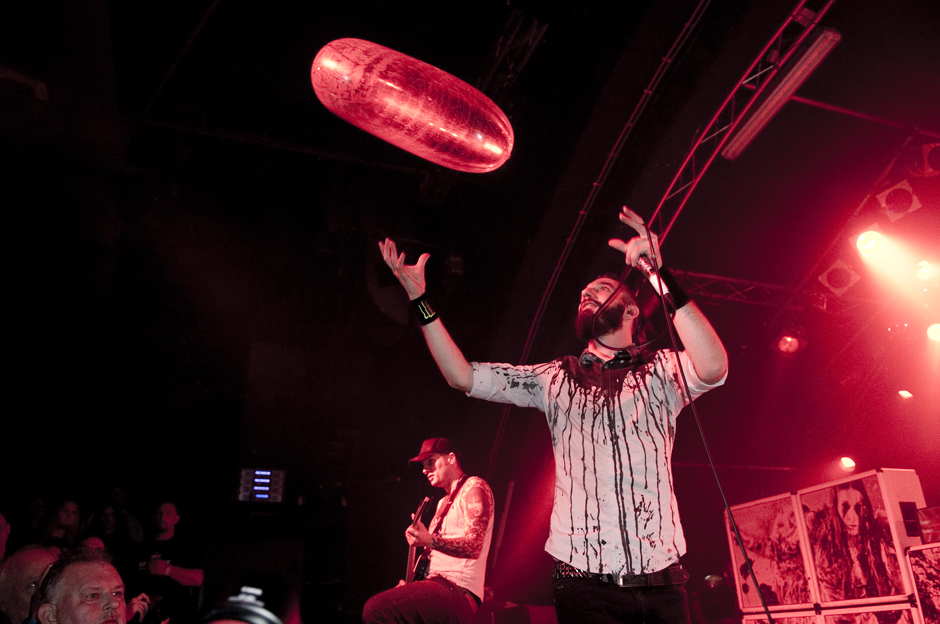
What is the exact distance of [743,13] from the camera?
4.72m

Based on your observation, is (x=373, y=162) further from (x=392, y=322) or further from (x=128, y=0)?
(x=128, y=0)

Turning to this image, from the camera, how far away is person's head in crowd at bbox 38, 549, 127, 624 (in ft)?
7.38

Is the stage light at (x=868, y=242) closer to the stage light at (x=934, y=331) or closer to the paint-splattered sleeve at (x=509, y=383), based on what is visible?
the stage light at (x=934, y=331)

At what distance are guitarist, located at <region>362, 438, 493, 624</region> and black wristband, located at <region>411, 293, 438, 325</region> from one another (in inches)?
57.8

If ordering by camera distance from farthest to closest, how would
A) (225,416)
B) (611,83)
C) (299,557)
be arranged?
(225,416) < (299,557) < (611,83)

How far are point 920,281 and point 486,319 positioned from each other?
18.1 feet

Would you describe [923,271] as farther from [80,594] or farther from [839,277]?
[80,594]

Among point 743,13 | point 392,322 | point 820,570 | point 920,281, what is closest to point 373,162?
point 392,322

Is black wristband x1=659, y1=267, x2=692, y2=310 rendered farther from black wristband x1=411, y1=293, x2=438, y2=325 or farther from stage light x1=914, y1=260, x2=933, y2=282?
stage light x1=914, y1=260, x2=933, y2=282

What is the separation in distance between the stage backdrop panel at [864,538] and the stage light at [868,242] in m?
3.94

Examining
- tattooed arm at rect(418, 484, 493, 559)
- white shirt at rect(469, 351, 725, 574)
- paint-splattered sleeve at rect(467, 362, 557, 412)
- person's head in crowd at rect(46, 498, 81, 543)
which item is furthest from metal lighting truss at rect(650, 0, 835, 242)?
person's head in crowd at rect(46, 498, 81, 543)

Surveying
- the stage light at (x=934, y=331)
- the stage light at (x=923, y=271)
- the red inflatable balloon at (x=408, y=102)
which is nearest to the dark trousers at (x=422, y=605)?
the red inflatable balloon at (x=408, y=102)

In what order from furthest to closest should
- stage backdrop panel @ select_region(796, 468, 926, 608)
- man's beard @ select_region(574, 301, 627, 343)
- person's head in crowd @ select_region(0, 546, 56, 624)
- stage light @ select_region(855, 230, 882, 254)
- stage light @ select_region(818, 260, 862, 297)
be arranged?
stage light @ select_region(818, 260, 862, 297)
stage light @ select_region(855, 230, 882, 254)
stage backdrop panel @ select_region(796, 468, 926, 608)
person's head in crowd @ select_region(0, 546, 56, 624)
man's beard @ select_region(574, 301, 627, 343)

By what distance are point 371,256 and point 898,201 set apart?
601 centimetres
